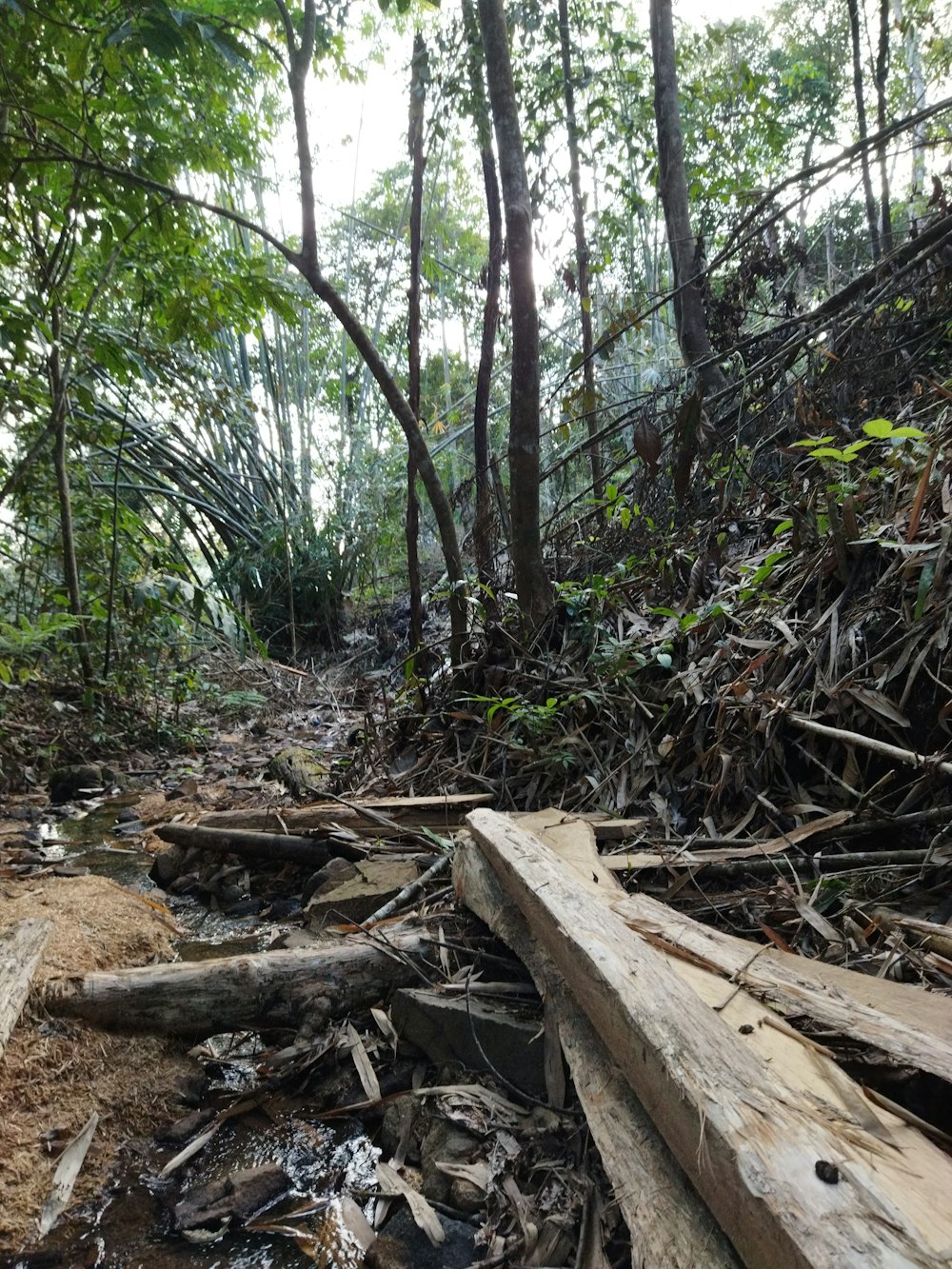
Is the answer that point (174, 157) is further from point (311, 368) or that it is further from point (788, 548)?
point (311, 368)

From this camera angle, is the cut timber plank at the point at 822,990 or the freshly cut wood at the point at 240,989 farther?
the freshly cut wood at the point at 240,989

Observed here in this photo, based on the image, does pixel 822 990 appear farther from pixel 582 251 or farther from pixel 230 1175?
pixel 582 251

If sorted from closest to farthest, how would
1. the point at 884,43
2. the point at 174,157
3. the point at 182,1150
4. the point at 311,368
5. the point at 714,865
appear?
the point at 182,1150 → the point at 714,865 → the point at 174,157 → the point at 884,43 → the point at 311,368

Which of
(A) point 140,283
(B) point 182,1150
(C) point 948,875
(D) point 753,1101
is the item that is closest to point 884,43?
(A) point 140,283

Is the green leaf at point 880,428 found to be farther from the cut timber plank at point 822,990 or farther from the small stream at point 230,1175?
the small stream at point 230,1175

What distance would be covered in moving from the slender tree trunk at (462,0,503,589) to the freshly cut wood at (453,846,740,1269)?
300 cm

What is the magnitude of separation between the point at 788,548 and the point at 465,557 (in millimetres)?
3470

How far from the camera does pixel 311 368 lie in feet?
41.8

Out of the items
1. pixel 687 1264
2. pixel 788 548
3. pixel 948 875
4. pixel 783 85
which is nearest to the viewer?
pixel 687 1264

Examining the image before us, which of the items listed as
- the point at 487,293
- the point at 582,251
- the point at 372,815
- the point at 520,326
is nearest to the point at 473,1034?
the point at 372,815

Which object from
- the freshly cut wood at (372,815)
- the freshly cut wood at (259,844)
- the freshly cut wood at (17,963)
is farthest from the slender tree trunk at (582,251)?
the freshly cut wood at (17,963)

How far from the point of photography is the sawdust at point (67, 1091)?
4.98ft

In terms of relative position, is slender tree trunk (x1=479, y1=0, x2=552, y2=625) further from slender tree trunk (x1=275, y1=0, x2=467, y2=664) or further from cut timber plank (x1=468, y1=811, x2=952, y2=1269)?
cut timber plank (x1=468, y1=811, x2=952, y2=1269)

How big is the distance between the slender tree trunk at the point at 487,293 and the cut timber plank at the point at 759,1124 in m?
3.12
